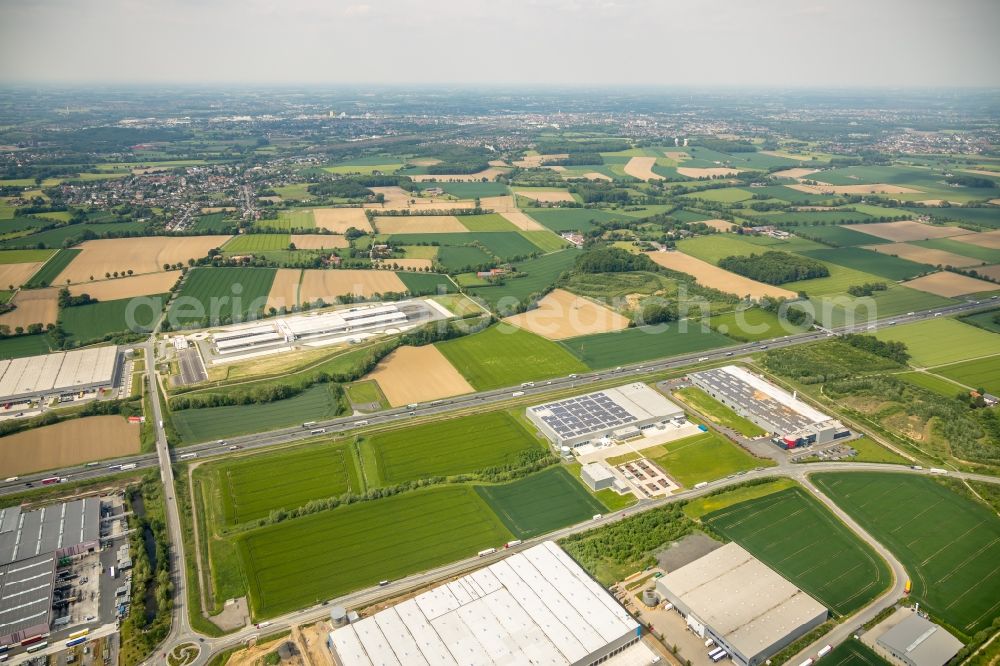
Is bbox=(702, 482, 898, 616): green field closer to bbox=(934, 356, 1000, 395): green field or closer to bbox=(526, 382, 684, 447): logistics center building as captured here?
bbox=(526, 382, 684, 447): logistics center building

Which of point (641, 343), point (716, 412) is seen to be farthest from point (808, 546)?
point (641, 343)

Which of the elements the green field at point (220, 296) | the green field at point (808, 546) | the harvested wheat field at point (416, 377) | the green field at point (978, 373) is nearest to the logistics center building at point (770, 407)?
the green field at point (808, 546)

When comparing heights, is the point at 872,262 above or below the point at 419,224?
below

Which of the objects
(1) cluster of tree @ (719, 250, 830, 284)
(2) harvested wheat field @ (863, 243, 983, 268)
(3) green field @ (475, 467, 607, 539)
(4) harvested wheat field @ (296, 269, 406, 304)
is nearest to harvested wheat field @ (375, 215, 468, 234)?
(4) harvested wheat field @ (296, 269, 406, 304)

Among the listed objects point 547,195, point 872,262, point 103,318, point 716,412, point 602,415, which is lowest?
point 716,412

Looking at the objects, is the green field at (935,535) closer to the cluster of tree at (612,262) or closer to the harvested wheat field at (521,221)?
the cluster of tree at (612,262)

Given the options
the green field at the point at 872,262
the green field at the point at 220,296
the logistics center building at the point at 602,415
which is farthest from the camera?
the green field at the point at 872,262

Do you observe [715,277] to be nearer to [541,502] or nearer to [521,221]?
[521,221]

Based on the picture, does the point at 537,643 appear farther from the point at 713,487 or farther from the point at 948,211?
the point at 948,211
